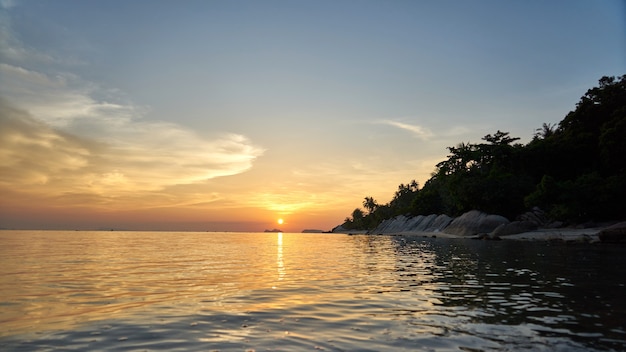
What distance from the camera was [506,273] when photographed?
21.0 metres

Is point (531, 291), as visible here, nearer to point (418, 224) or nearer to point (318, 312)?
point (318, 312)

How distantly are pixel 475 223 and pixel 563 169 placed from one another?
58.2 feet

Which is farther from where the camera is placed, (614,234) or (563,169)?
(563,169)

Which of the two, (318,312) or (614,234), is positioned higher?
(614,234)

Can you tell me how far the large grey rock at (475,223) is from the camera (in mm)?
71463

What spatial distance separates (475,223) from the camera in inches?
2923

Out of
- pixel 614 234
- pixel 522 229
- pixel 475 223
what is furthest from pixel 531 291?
pixel 475 223

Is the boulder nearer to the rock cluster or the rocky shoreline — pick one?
the rocky shoreline

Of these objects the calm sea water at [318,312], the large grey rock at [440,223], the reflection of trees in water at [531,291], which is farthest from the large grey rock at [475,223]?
the calm sea water at [318,312]

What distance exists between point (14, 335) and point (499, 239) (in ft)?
204

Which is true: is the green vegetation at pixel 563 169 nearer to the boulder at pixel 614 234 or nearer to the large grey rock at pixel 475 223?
the large grey rock at pixel 475 223

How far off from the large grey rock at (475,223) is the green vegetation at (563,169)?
2.89 metres

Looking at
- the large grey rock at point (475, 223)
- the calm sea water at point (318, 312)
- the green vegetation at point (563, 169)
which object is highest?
the green vegetation at point (563, 169)

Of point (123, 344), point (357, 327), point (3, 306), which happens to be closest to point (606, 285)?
point (357, 327)
